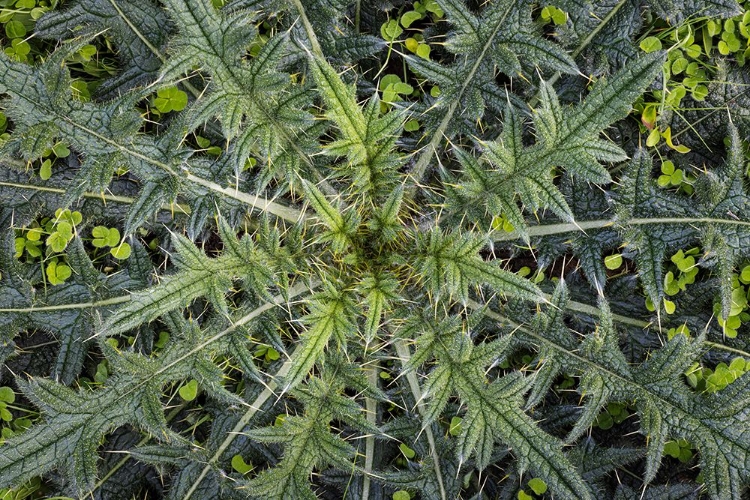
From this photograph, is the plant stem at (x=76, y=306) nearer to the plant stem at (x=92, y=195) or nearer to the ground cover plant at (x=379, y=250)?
the ground cover plant at (x=379, y=250)

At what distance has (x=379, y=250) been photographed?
2.38 metres

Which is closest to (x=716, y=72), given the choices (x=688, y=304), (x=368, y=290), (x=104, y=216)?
(x=688, y=304)

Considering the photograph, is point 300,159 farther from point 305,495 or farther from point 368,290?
point 305,495

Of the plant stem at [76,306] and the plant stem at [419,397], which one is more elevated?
the plant stem at [76,306]

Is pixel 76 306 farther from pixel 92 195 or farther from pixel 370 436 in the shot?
pixel 370 436

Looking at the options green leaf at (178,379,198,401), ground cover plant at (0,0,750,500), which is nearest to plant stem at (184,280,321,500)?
ground cover plant at (0,0,750,500)

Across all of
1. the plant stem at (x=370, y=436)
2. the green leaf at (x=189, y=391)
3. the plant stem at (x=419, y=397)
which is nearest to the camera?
the plant stem at (x=419, y=397)

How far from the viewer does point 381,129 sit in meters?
2.03

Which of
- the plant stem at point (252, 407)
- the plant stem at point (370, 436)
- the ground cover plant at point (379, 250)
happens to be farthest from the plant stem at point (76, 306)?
the plant stem at point (370, 436)

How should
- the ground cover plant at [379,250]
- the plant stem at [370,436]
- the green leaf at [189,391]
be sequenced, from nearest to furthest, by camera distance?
the ground cover plant at [379,250]
the plant stem at [370,436]
the green leaf at [189,391]

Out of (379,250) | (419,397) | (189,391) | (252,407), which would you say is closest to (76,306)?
(189,391)

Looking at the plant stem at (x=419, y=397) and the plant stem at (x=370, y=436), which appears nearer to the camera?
the plant stem at (x=419, y=397)

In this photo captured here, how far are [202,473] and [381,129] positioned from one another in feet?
4.57

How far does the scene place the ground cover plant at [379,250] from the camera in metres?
2.01
